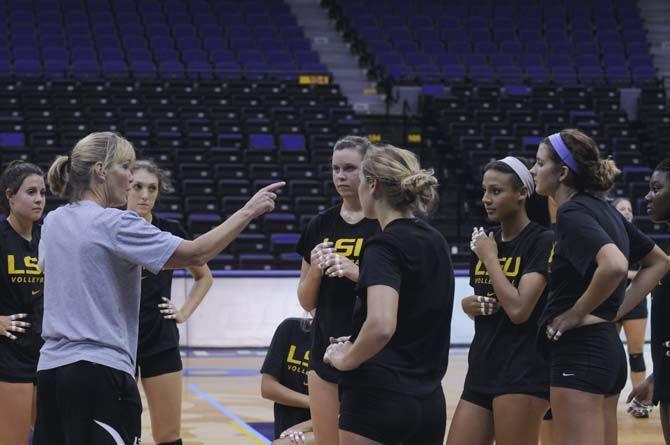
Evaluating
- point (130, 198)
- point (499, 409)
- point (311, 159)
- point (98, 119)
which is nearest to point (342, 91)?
point (311, 159)

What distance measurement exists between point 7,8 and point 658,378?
18.8 m

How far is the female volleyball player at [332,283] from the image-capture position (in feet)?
15.0

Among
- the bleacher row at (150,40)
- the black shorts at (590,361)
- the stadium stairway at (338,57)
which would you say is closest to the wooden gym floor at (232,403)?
the black shorts at (590,361)

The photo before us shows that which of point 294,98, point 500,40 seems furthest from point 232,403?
point 500,40

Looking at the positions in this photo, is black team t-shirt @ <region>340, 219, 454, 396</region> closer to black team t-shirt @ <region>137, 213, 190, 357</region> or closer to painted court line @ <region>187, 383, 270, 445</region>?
black team t-shirt @ <region>137, 213, 190, 357</region>

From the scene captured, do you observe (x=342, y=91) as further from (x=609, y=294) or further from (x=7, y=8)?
(x=609, y=294)

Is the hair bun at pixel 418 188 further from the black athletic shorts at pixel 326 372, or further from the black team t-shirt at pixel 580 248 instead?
the black athletic shorts at pixel 326 372

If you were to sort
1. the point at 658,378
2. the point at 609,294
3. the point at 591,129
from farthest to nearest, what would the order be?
1. the point at 591,129
2. the point at 658,378
3. the point at 609,294

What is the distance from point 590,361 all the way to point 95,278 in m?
1.87

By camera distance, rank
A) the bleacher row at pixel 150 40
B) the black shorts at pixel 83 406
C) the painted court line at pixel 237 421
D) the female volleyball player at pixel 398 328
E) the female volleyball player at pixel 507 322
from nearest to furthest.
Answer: the female volleyball player at pixel 398 328 < the black shorts at pixel 83 406 < the female volleyball player at pixel 507 322 < the painted court line at pixel 237 421 < the bleacher row at pixel 150 40

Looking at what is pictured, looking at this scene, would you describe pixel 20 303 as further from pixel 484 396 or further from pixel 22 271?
pixel 484 396

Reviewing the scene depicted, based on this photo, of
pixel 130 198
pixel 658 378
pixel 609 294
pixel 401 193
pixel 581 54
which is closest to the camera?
pixel 401 193

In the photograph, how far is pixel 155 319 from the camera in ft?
18.3

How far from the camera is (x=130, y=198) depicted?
5.67m
